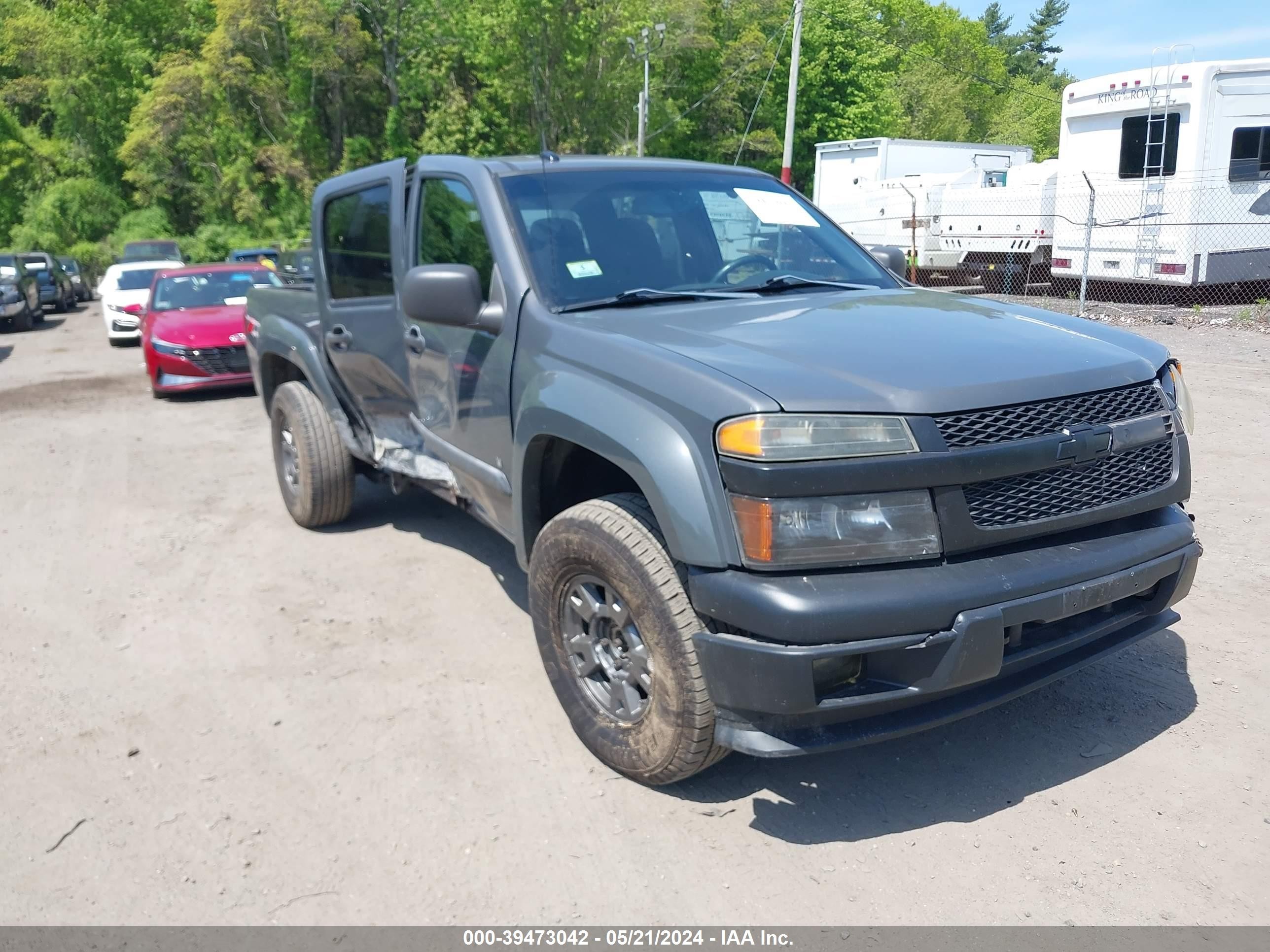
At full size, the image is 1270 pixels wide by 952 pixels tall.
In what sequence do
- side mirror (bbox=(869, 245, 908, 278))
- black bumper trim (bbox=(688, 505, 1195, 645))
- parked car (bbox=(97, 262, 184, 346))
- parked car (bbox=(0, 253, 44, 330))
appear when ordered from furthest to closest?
1. parked car (bbox=(0, 253, 44, 330))
2. parked car (bbox=(97, 262, 184, 346))
3. side mirror (bbox=(869, 245, 908, 278))
4. black bumper trim (bbox=(688, 505, 1195, 645))

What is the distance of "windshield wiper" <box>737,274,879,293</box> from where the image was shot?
13.0ft

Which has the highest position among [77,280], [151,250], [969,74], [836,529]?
[969,74]

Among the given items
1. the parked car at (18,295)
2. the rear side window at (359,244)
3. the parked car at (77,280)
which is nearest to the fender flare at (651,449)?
the rear side window at (359,244)

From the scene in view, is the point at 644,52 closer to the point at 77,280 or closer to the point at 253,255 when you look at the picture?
the point at 253,255

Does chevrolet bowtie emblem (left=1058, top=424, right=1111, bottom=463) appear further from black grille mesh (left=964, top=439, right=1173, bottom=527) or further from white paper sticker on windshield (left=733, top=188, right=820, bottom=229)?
white paper sticker on windshield (left=733, top=188, right=820, bottom=229)

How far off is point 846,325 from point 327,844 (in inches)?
87.9

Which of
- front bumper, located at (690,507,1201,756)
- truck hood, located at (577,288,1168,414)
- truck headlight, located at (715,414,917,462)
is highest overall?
truck hood, located at (577,288,1168,414)

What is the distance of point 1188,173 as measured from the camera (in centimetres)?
1384

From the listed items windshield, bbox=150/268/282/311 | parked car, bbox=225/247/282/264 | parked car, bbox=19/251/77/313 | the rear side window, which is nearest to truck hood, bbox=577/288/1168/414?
the rear side window

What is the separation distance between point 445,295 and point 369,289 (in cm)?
156

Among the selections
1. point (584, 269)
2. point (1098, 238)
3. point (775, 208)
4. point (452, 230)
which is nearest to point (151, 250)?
point (1098, 238)

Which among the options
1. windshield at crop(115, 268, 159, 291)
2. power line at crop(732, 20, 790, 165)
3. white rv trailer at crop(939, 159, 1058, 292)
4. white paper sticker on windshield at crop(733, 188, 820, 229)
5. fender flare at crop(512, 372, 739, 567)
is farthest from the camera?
power line at crop(732, 20, 790, 165)

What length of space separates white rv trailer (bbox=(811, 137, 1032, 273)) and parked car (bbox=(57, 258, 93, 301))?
20.4 meters
